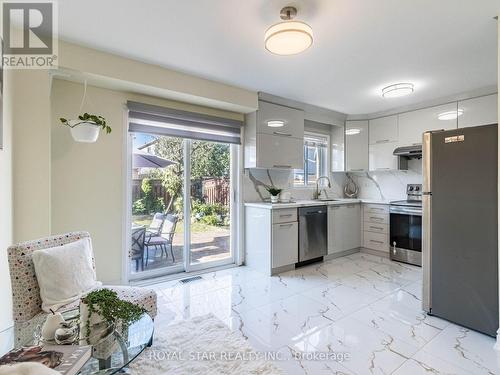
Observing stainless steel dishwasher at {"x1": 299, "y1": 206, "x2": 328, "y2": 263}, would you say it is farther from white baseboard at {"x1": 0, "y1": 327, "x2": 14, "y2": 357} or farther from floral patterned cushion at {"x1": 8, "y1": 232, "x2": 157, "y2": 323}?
white baseboard at {"x1": 0, "y1": 327, "x2": 14, "y2": 357}

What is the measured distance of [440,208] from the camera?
7.54 feet

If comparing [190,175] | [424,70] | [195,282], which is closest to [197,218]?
[190,175]

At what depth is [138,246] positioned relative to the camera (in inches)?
126

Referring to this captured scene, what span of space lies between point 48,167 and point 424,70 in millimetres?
3759

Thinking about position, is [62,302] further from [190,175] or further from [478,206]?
[478,206]

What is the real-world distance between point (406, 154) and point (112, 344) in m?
4.37

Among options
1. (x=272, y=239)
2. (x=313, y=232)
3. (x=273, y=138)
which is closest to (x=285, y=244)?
(x=272, y=239)

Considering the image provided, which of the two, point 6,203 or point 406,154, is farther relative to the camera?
point 406,154

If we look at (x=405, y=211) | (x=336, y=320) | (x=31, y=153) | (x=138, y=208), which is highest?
(x=31, y=153)

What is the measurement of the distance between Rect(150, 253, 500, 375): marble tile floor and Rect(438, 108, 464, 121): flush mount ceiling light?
2.13m

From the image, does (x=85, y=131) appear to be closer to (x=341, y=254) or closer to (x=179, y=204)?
(x=179, y=204)

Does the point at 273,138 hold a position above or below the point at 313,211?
above

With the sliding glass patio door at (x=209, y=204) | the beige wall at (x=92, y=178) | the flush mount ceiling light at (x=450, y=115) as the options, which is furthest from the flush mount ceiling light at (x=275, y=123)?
the flush mount ceiling light at (x=450, y=115)

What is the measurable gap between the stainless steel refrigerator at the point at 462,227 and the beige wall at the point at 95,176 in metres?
2.98
